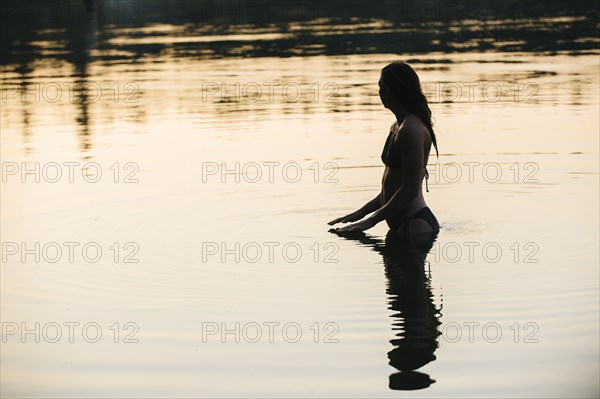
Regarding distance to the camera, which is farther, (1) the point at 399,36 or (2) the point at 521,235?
(1) the point at 399,36

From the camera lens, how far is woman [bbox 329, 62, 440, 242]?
34.2ft

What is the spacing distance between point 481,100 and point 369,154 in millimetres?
5517

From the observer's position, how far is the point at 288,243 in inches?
425

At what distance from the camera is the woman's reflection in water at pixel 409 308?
7.39 m

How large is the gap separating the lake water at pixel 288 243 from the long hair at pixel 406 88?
1.04 metres

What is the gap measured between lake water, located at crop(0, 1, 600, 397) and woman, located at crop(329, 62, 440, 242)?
0.24 m

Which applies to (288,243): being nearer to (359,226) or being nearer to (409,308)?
(359,226)

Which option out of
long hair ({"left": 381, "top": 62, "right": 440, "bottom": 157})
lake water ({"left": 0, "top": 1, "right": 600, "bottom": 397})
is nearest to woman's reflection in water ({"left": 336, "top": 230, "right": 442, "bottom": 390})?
lake water ({"left": 0, "top": 1, "right": 600, "bottom": 397})

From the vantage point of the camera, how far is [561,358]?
7.52 metres

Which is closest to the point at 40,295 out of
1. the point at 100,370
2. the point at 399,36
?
the point at 100,370

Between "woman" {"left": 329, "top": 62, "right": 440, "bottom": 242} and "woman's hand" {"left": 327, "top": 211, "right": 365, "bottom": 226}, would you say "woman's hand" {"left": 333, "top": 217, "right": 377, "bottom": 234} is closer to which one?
"woman" {"left": 329, "top": 62, "right": 440, "bottom": 242}

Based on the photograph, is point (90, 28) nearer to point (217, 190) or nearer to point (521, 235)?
point (217, 190)

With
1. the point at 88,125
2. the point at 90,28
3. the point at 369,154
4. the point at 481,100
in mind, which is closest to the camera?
the point at 369,154

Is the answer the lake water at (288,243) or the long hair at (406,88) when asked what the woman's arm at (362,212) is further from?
the long hair at (406,88)
